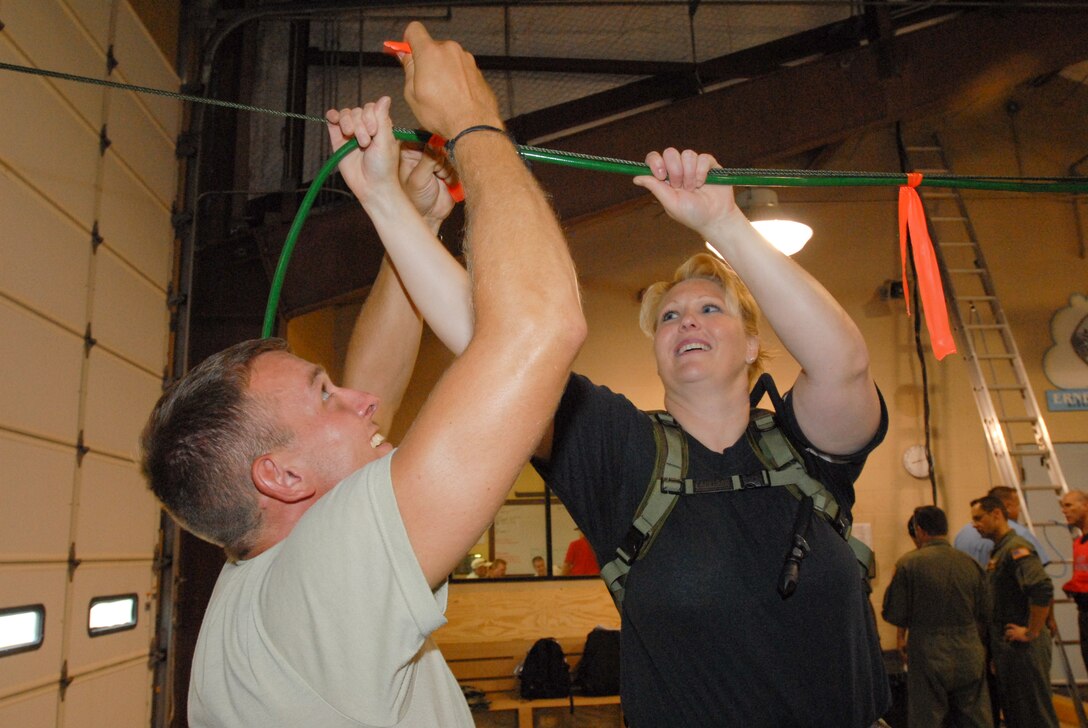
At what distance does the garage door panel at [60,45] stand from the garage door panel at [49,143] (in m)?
0.07

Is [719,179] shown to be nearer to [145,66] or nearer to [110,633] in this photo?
[110,633]

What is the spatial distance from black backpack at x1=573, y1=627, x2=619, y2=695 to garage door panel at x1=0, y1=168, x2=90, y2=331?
4.33 m

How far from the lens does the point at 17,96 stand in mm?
3275

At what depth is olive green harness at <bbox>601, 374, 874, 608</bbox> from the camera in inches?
57.1

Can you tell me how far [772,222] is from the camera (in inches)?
209

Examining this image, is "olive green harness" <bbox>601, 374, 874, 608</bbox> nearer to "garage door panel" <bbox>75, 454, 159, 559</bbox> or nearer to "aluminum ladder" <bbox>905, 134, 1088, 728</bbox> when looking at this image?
"garage door panel" <bbox>75, 454, 159, 559</bbox>

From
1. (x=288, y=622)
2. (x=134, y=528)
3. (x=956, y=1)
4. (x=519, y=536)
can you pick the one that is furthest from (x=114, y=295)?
(x=956, y=1)

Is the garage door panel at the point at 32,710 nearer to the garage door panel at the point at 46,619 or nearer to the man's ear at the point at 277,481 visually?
the garage door panel at the point at 46,619

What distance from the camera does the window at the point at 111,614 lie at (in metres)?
3.81

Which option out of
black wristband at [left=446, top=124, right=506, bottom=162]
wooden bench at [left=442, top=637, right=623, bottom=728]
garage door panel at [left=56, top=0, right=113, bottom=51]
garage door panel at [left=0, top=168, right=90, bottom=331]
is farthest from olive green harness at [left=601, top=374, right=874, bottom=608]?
wooden bench at [left=442, top=637, right=623, bottom=728]

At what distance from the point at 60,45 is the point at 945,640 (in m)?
5.96

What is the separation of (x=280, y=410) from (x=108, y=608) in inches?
138

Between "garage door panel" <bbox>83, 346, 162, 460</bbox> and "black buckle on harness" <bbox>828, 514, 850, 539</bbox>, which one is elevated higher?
"garage door panel" <bbox>83, 346, 162, 460</bbox>

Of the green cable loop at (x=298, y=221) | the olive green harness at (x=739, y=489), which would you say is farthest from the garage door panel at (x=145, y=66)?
the olive green harness at (x=739, y=489)
